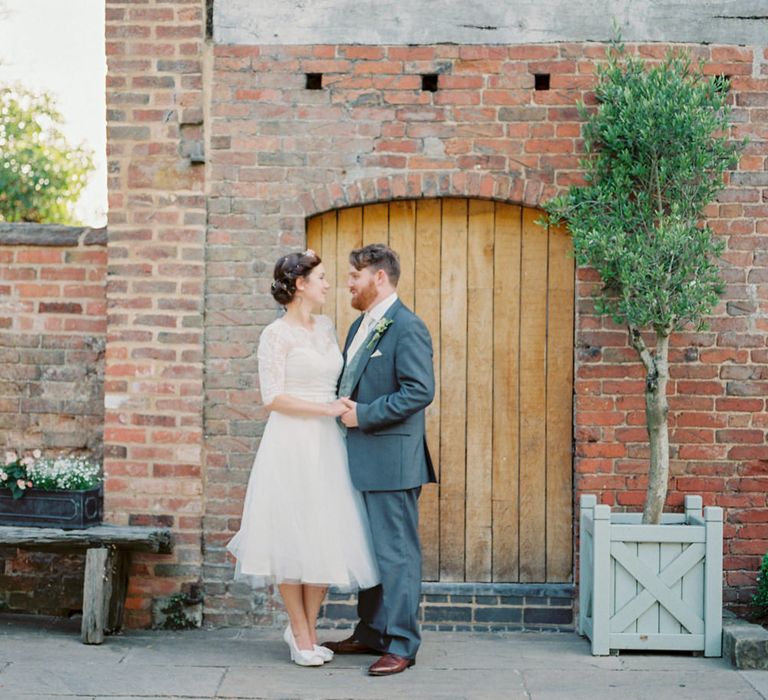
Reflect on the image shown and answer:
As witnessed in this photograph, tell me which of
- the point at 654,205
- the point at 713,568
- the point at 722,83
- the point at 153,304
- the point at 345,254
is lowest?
the point at 713,568

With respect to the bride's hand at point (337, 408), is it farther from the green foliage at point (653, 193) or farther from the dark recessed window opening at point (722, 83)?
the dark recessed window opening at point (722, 83)

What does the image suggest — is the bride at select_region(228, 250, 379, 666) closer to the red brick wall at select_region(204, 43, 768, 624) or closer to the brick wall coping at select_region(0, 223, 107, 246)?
the red brick wall at select_region(204, 43, 768, 624)

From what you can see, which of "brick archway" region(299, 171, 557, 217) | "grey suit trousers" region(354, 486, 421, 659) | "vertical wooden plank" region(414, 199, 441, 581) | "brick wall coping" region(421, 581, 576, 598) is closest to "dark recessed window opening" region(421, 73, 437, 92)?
"brick archway" region(299, 171, 557, 217)

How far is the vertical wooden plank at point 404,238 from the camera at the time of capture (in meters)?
A: 5.90

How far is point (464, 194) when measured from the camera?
227 inches

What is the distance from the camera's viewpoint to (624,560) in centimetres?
513

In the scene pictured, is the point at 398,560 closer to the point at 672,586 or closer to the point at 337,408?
the point at 337,408

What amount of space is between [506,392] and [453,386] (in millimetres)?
297

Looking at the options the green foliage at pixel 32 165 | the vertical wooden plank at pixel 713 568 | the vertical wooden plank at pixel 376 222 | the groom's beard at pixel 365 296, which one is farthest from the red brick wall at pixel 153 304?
the green foliage at pixel 32 165

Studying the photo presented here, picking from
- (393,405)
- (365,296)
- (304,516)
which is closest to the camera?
(393,405)

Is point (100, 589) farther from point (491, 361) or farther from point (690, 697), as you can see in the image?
point (690, 697)

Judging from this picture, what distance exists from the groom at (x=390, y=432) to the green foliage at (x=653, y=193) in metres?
0.99

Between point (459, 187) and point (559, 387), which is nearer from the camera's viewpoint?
point (459, 187)

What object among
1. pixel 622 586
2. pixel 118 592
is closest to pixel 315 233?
pixel 118 592
